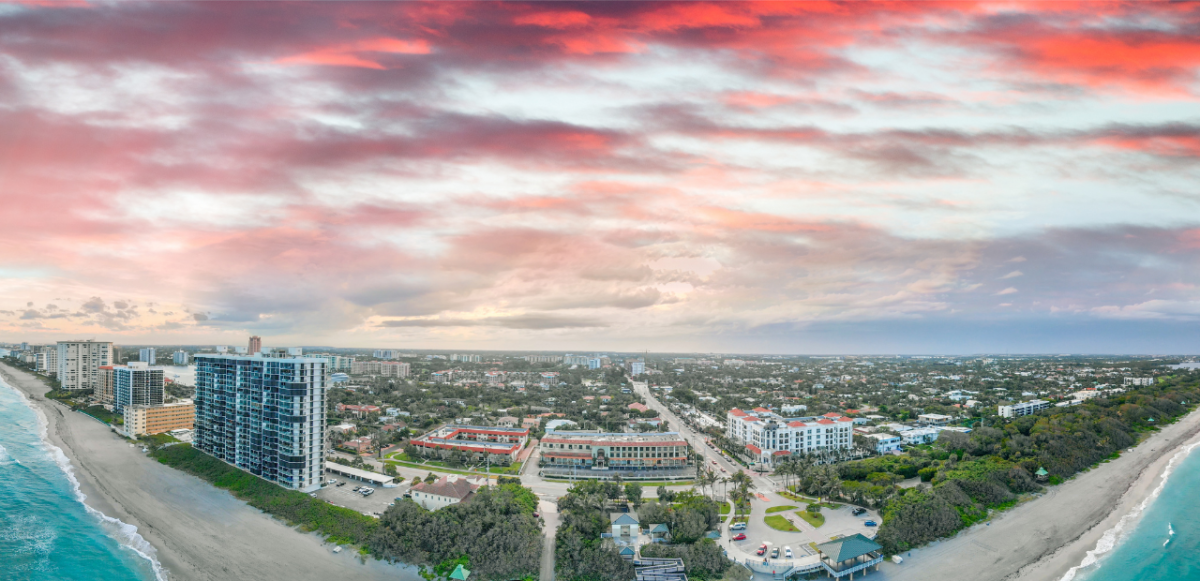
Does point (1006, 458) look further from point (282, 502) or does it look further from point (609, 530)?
point (282, 502)

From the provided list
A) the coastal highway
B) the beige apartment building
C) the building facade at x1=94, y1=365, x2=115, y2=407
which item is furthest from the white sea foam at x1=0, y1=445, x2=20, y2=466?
the coastal highway


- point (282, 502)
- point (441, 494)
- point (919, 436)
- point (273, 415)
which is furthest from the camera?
point (919, 436)

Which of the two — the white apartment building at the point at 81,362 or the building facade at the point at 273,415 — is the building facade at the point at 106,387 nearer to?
the white apartment building at the point at 81,362

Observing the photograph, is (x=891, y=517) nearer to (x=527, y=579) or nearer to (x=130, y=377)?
(x=527, y=579)

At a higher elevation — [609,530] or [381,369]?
[381,369]

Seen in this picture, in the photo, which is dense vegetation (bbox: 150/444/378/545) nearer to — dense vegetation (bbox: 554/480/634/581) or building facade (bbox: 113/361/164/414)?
dense vegetation (bbox: 554/480/634/581)

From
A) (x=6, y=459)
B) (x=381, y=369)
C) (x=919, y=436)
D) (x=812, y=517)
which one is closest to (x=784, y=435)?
(x=812, y=517)
